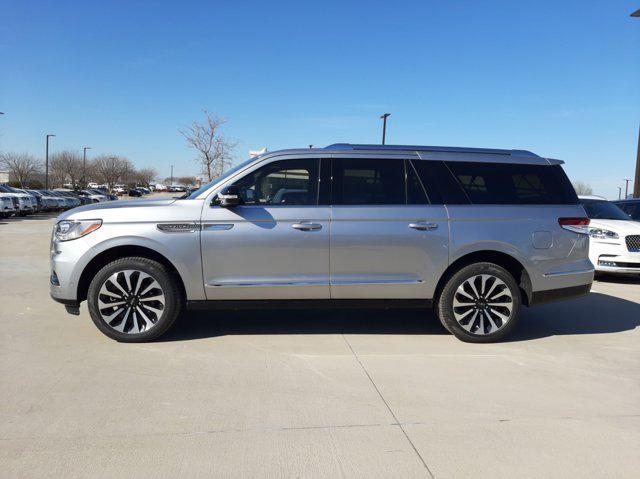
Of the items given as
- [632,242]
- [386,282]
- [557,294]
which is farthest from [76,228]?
[632,242]

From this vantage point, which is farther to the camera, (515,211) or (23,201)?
(23,201)

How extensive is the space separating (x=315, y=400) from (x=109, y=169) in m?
79.7

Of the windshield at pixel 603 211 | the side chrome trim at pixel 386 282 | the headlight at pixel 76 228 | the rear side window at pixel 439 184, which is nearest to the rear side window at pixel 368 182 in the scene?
the rear side window at pixel 439 184

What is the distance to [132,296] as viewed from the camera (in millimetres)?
4902

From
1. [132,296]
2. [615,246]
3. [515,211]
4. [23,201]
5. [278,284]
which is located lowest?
[132,296]

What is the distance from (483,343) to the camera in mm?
5285

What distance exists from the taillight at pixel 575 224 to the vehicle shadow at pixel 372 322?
1222 mm

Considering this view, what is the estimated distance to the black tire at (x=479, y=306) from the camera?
5.16 metres

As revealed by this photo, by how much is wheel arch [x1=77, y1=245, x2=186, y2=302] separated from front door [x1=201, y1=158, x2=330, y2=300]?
A: 0.37 metres

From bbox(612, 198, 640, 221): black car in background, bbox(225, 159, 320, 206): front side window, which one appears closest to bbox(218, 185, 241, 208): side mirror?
bbox(225, 159, 320, 206): front side window

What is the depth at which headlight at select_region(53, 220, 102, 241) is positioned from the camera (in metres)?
4.87

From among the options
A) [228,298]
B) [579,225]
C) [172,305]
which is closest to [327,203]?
[228,298]

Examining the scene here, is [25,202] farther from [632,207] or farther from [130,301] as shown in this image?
[632,207]

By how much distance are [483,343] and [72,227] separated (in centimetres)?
432
